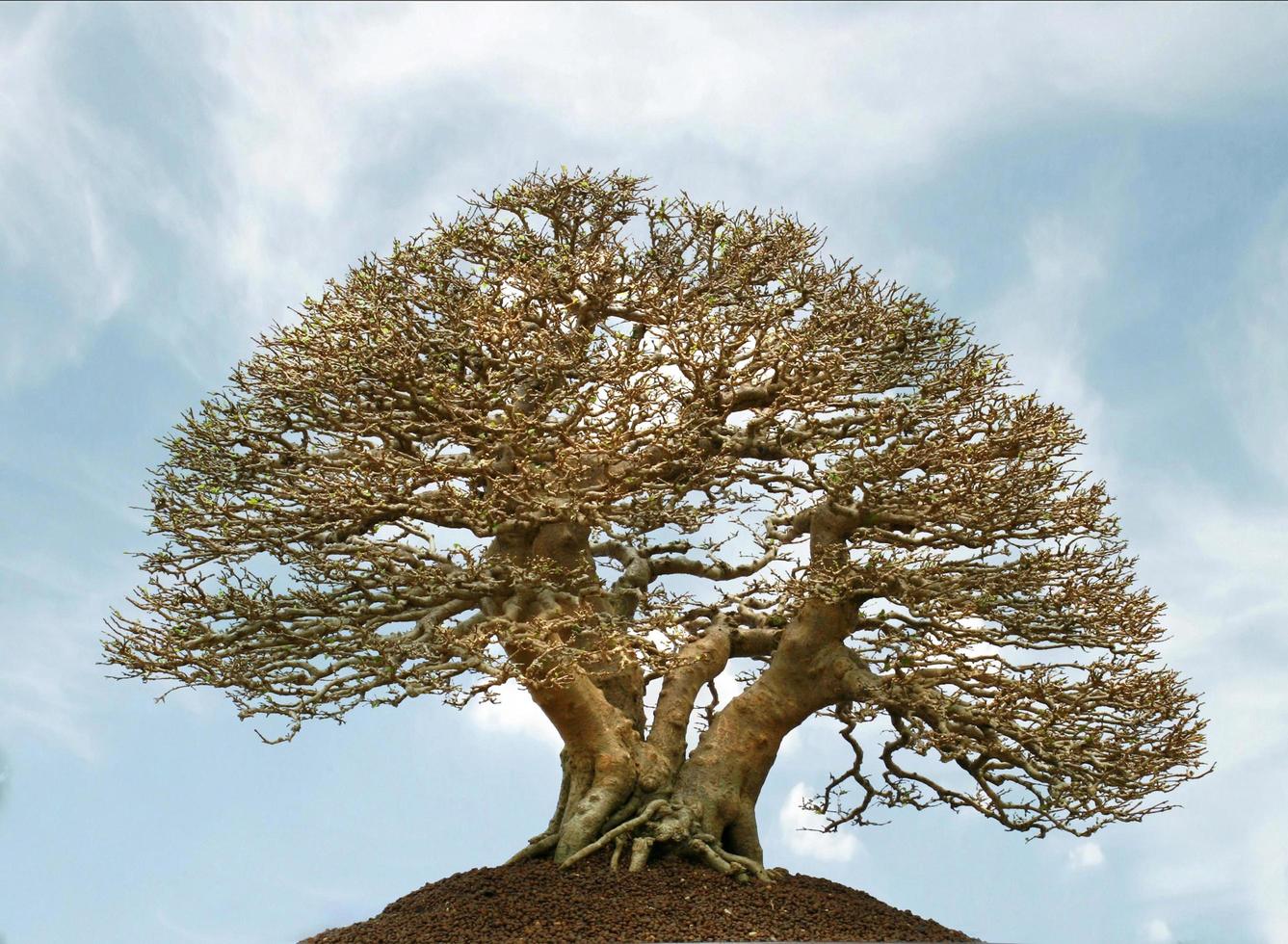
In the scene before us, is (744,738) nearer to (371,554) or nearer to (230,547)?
(371,554)

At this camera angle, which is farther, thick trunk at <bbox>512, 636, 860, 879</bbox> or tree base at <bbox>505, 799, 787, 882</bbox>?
thick trunk at <bbox>512, 636, 860, 879</bbox>

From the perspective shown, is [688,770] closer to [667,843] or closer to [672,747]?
[672,747]

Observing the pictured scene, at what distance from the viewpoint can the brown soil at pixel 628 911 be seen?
10.0 meters

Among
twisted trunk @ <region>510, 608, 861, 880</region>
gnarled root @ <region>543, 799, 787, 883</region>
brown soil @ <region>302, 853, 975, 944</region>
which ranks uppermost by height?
twisted trunk @ <region>510, 608, 861, 880</region>

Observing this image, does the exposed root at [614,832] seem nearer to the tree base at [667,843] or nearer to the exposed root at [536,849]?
the tree base at [667,843]

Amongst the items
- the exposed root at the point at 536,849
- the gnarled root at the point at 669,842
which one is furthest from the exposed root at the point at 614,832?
the exposed root at the point at 536,849

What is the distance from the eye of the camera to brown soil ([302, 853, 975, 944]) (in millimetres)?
10031

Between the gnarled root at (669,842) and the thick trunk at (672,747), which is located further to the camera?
the thick trunk at (672,747)

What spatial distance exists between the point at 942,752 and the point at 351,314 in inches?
274

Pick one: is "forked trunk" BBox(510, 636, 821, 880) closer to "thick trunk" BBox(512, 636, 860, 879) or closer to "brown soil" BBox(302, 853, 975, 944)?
"thick trunk" BBox(512, 636, 860, 879)

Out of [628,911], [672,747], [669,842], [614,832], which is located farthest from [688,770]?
[628,911]

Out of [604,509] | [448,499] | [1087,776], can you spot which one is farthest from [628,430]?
[1087,776]

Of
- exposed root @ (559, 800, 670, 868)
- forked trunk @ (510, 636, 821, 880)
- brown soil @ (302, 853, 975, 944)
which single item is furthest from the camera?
forked trunk @ (510, 636, 821, 880)

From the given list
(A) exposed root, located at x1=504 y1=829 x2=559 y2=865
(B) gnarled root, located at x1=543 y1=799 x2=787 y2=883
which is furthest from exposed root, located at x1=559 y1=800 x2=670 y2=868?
(A) exposed root, located at x1=504 y1=829 x2=559 y2=865
